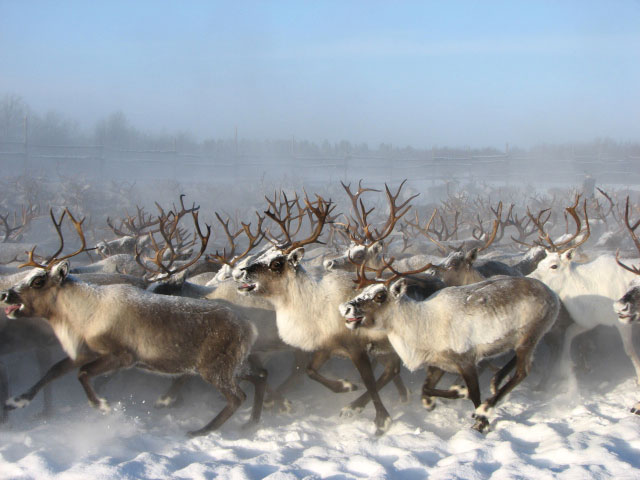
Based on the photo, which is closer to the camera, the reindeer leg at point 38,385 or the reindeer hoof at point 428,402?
the reindeer leg at point 38,385

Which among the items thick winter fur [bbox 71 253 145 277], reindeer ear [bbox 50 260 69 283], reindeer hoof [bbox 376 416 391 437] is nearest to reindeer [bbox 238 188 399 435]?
reindeer hoof [bbox 376 416 391 437]

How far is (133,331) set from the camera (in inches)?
161

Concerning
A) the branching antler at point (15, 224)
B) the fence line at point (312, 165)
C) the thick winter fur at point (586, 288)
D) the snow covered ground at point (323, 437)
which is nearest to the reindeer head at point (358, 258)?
the snow covered ground at point (323, 437)

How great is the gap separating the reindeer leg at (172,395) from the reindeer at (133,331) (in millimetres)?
526

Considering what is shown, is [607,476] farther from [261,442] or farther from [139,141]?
[139,141]

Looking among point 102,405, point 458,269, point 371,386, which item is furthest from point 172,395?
point 458,269

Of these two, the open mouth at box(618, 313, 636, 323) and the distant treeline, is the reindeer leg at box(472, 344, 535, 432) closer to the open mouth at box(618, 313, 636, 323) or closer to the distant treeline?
the open mouth at box(618, 313, 636, 323)

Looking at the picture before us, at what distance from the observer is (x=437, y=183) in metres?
35.0

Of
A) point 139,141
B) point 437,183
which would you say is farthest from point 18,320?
point 139,141

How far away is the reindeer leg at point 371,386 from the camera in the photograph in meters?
4.14

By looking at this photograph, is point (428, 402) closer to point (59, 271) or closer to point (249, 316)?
point (249, 316)

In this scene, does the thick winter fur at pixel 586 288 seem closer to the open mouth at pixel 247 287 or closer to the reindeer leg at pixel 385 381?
the reindeer leg at pixel 385 381

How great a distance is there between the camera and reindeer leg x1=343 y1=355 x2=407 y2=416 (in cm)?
443

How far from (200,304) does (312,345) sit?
0.90 metres
